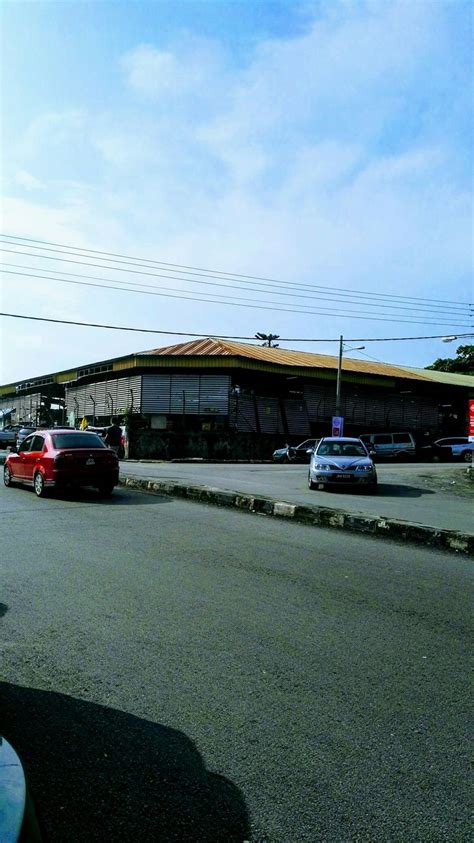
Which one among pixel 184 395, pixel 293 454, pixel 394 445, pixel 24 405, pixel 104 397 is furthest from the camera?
pixel 24 405

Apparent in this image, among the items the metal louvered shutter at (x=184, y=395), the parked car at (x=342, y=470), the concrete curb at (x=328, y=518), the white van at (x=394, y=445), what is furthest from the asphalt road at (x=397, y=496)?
the metal louvered shutter at (x=184, y=395)

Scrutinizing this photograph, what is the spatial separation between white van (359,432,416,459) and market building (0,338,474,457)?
201 inches

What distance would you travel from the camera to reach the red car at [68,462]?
44.9 feet

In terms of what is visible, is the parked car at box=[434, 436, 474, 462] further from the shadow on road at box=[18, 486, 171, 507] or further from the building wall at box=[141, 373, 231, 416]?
the shadow on road at box=[18, 486, 171, 507]

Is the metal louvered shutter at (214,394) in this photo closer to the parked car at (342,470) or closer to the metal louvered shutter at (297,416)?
the metal louvered shutter at (297,416)

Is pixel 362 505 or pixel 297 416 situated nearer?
pixel 362 505

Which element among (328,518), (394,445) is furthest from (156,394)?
(328,518)

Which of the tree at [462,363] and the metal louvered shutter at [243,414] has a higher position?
the tree at [462,363]

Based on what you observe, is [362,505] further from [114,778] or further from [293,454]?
[293,454]

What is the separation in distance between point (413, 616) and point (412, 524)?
4694 mm

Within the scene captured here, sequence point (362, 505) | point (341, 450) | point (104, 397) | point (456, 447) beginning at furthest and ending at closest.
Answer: point (104, 397) → point (456, 447) → point (341, 450) → point (362, 505)

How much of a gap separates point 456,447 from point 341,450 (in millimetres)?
24294

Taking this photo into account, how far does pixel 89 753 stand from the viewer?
10.2 ft

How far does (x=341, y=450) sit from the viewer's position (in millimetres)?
18219
